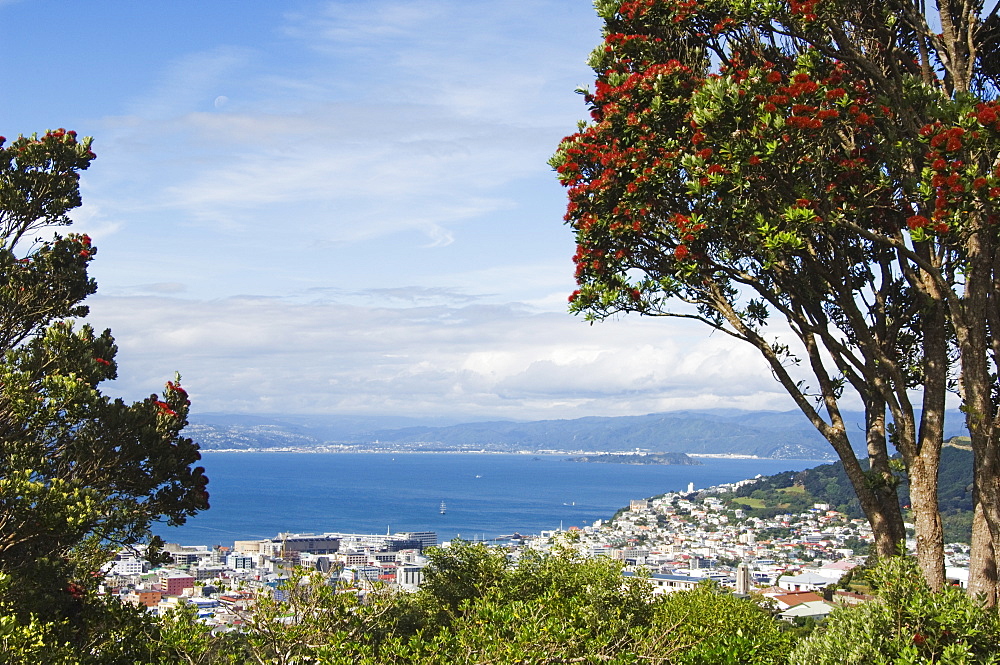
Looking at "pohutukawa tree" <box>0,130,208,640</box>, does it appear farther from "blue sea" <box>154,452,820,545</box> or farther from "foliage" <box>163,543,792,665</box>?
"blue sea" <box>154,452,820,545</box>

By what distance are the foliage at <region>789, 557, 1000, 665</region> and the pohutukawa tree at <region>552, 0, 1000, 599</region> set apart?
1908 millimetres

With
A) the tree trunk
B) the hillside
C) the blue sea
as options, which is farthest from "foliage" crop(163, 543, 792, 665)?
the blue sea

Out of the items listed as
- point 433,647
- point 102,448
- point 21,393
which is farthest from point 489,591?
point 21,393

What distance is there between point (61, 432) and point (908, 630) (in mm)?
8035

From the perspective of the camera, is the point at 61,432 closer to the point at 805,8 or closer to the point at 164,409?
the point at 164,409

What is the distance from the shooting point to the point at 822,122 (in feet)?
22.5

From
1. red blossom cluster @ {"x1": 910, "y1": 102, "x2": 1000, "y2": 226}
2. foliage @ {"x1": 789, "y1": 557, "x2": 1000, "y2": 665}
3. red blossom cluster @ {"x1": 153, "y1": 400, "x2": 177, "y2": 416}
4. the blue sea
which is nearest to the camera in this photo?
foliage @ {"x1": 789, "y1": 557, "x2": 1000, "y2": 665}

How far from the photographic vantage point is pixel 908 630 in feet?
17.4

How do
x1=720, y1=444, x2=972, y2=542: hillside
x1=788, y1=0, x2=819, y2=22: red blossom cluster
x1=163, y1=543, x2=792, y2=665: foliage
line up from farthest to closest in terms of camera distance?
x1=720, y1=444, x2=972, y2=542: hillside
x1=788, y1=0, x2=819, y2=22: red blossom cluster
x1=163, y1=543, x2=792, y2=665: foliage

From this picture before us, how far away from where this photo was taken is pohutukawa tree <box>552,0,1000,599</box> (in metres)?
6.96

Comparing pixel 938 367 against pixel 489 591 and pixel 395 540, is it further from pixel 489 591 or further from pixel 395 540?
pixel 395 540

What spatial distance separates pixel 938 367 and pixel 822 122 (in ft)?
8.14

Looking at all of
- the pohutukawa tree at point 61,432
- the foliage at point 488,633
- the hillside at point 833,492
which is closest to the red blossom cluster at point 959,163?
the foliage at point 488,633

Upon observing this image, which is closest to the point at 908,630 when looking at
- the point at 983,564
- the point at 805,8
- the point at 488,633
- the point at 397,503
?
the point at 983,564
